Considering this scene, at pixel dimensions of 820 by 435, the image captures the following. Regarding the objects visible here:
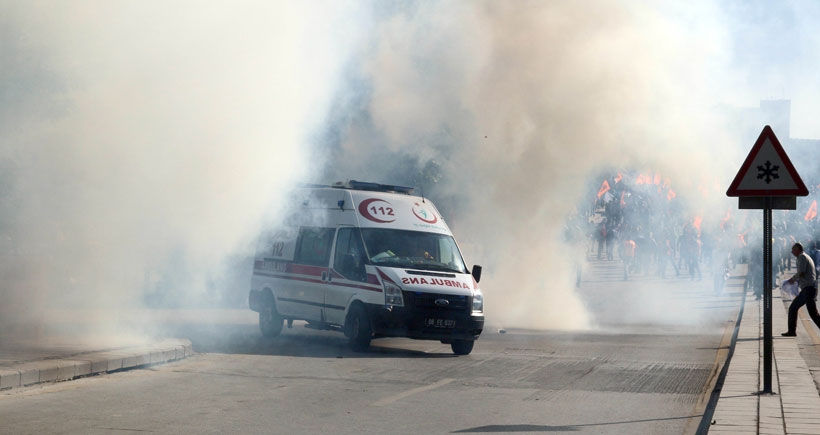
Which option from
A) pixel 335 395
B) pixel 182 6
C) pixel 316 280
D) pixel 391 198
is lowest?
pixel 335 395

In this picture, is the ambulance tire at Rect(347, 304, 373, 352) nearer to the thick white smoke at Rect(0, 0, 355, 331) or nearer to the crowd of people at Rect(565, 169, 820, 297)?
the thick white smoke at Rect(0, 0, 355, 331)

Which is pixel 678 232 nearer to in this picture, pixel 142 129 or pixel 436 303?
pixel 436 303

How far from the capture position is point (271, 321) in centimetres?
1705

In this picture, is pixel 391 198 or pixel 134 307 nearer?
pixel 391 198

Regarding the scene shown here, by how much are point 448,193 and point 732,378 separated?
16.0 meters

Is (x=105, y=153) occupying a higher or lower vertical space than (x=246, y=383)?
higher

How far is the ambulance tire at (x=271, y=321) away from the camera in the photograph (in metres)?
17.0

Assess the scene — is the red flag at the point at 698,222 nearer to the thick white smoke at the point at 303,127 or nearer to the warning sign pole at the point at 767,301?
the thick white smoke at the point at 303,127

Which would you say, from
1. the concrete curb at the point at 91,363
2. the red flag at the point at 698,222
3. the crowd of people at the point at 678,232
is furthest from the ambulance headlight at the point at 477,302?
the red flag at the point at 698,222

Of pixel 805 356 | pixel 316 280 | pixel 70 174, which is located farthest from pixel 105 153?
pixel 805 356

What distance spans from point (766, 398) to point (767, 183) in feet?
6.94

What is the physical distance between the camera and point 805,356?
591 inches

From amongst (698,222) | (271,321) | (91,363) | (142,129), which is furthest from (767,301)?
(698,222)

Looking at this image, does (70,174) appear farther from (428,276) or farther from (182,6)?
(428,276)
